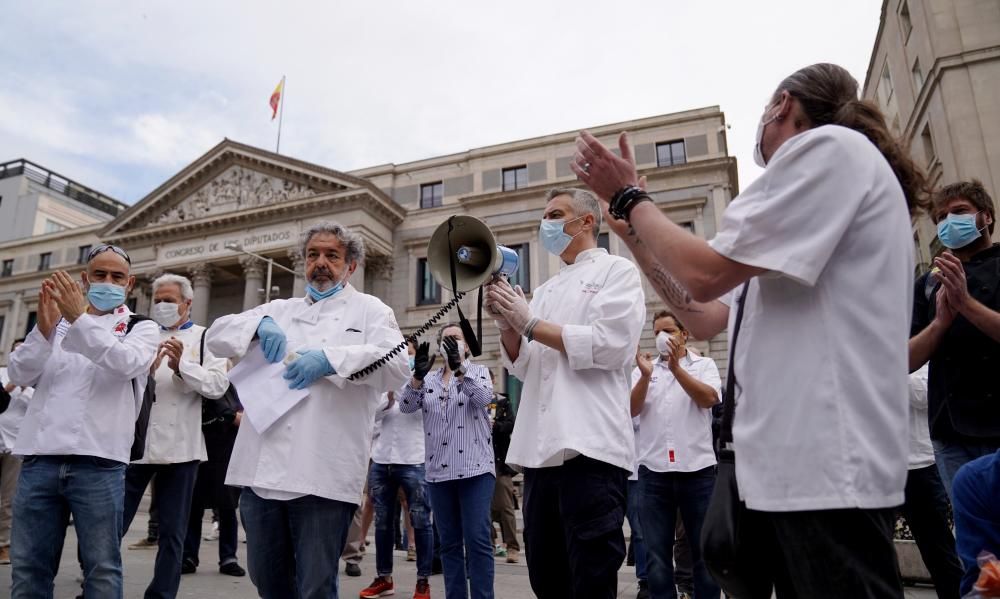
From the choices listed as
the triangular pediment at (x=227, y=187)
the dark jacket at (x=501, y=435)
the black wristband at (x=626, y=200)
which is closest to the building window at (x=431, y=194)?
the triangular pediment at (x=227, y=187)

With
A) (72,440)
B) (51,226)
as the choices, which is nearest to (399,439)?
(72,440)

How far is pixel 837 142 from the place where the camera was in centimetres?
159

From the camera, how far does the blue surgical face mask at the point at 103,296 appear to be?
3.81 meters

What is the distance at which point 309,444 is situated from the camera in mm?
3023

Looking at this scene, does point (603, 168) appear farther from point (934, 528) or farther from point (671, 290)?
point (934, 528)

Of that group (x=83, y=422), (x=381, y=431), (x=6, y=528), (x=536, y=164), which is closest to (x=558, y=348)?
(x=83, y=422)

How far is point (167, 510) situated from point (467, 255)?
3.24 metres

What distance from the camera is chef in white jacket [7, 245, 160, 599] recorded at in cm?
327

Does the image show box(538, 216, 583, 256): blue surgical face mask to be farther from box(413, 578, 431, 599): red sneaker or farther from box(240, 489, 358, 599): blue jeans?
box(413, 578, 431, 599): red sneaker

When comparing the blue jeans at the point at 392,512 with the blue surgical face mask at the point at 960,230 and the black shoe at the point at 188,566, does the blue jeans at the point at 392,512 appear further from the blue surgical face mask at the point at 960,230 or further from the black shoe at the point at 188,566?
the blue surgical face mask at the point at 960,230

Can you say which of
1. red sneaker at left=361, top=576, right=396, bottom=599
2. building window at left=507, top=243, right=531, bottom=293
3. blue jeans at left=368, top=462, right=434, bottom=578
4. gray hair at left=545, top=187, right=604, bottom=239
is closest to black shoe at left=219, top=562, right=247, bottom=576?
blue jeans at left=368, top=462, right=434, bottom=578

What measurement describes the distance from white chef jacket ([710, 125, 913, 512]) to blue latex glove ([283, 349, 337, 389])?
2050 millimetres

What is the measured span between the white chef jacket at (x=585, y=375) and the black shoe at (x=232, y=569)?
4.75 meters

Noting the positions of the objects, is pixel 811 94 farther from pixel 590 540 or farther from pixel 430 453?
pixel 430 453
